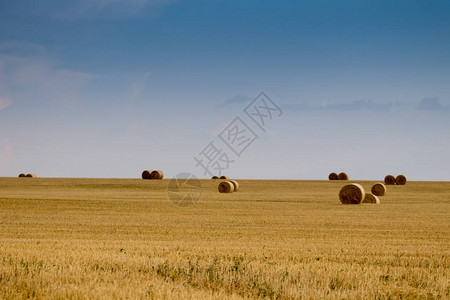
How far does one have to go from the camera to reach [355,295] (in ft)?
26.2

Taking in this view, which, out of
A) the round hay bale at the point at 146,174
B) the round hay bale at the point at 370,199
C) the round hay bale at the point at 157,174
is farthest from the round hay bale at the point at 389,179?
the round hay bale at the point at 146,174

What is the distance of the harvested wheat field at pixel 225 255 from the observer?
8156mm

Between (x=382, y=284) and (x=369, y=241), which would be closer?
(x=382, y=284)

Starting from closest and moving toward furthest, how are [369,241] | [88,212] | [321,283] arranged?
[321,283] < [369,241] < [88,212]

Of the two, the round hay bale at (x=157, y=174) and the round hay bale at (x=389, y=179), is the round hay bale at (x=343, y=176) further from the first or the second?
the round hay bale at (x=157, y=174)

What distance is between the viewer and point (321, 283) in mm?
8797

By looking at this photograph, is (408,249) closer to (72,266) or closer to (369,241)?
(369,241)

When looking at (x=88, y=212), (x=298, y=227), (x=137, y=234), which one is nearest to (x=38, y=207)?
(x=88, y=212)

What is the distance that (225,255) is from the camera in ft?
40.5

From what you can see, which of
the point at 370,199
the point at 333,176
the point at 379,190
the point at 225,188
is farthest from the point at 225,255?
the point at 333,176

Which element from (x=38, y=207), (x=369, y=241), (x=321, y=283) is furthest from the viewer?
(x=38, y=207)

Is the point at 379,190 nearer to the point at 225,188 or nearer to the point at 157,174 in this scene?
the point at 225,188

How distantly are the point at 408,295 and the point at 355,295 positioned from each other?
997mm

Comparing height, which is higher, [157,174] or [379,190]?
[157,174]
